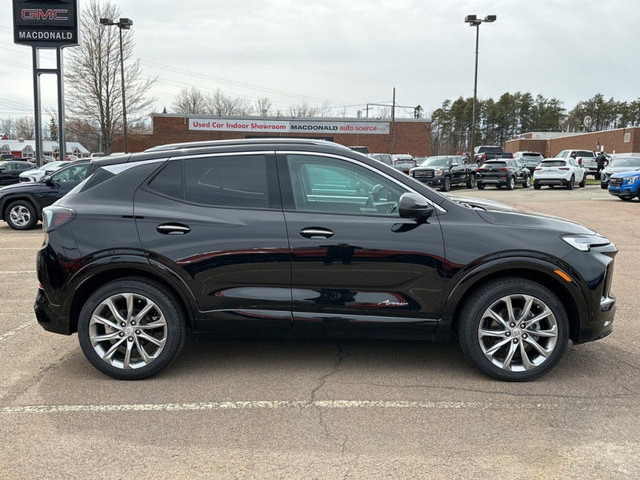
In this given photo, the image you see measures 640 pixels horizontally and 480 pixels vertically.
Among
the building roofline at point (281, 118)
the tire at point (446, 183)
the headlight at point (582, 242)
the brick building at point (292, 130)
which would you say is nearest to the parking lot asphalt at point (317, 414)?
the headlight at point (582, 242)

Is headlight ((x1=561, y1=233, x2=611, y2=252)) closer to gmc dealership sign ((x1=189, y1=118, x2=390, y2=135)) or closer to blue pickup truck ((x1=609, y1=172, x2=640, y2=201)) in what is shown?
blue pickup truck ((x1=609, y1=172, x2=640, y2=201))

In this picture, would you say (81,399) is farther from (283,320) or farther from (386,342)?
(386,342)

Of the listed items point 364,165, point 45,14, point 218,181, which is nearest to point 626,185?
point 364,165

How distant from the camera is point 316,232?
419 centimetres

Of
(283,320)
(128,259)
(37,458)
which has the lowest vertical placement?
(37,458)

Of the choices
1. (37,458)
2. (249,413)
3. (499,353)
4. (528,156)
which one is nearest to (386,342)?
(499,353)

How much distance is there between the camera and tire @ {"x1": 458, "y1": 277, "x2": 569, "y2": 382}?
13.9ft

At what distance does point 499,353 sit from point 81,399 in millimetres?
3133

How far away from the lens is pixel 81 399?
13.3 ft

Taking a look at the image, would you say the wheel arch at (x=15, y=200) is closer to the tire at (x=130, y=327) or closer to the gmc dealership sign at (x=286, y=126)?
the tire at (x=130, y=327)

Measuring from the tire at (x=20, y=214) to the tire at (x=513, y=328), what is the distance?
12450mm

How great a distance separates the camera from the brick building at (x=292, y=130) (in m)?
50.2

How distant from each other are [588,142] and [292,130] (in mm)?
34607

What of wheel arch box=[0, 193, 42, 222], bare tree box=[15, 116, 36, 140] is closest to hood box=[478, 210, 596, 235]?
wheel arch box=[0, 193, 42, 222]
